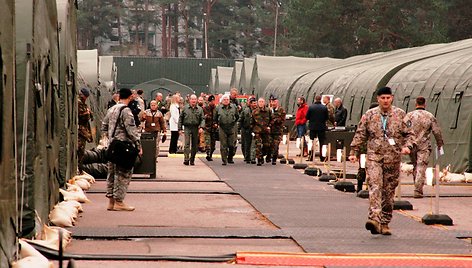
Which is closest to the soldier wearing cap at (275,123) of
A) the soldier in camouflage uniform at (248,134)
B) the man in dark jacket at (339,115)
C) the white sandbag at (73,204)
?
the soldier in camouflage uniform at (248,134)

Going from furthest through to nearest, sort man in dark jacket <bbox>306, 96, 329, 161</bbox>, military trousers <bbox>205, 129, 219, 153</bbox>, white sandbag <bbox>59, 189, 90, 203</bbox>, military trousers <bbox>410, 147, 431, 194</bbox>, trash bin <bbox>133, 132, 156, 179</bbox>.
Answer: man in dark jacket <bbox>306, 96, 329, 161</bbox>
military trousers <bbox>205, 129, 219, 153</bbox>
trash bin <bbox>133, 132, 156, 179</bbox>
military trousers <bbox>410, 147, 431, 194</bbox>
white sandbag <bbox>59, 189, 90, 203</bbox>

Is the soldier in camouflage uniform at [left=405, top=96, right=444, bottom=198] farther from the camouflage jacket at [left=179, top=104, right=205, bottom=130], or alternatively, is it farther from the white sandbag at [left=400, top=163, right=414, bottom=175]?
the camouflage jacket at [left=179, top=104, right=205, bottom=130]

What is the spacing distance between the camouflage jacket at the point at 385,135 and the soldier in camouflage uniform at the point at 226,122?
14.5 metres

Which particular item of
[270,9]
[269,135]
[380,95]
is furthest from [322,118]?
[270,9]

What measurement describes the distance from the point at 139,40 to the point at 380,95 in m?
116

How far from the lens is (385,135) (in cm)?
1448

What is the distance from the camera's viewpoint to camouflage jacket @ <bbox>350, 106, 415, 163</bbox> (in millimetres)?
14430

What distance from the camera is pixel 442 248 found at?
42.2 ft

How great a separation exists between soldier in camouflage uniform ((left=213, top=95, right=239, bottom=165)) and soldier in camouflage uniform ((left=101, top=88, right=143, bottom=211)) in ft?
40.3

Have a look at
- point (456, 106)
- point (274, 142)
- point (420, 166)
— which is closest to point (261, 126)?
point (274, 142)

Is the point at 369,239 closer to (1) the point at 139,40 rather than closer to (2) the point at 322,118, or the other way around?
(2) the point at 322,118

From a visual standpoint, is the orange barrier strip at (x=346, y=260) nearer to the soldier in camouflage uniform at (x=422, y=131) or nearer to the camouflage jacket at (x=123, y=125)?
the camouflage jacket at (x=123, y=125)

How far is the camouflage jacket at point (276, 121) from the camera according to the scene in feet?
96.6

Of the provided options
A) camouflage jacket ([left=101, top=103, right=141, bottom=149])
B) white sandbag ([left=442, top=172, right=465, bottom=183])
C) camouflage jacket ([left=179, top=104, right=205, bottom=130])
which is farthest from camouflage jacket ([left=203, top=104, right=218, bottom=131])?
camouflage jacket ([left=101, top=103, right=141, bottom=149])
